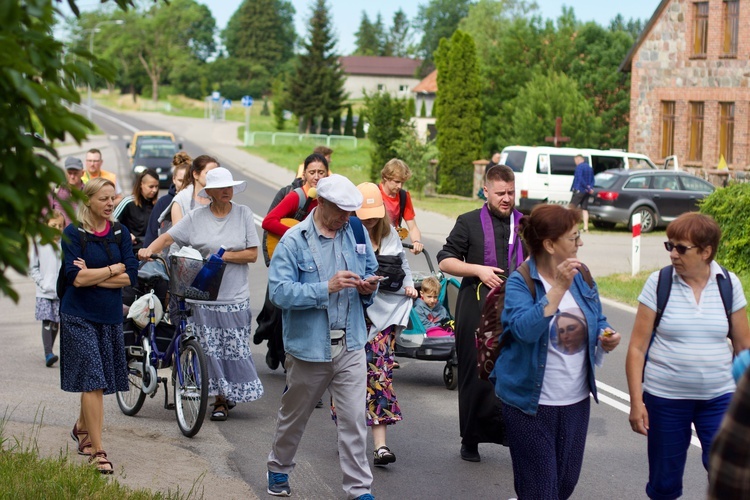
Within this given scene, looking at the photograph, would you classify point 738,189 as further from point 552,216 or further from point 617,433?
point 552,216

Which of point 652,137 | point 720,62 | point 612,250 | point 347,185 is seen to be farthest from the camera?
point 652,137

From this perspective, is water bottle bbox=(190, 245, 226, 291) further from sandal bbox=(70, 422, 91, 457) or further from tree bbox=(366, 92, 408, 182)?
tree bbox=(366, 92, 408, 182)

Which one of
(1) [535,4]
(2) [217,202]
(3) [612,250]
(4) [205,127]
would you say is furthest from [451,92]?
(1) [535,4]

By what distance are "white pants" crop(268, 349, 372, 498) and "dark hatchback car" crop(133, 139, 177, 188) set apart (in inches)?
1360

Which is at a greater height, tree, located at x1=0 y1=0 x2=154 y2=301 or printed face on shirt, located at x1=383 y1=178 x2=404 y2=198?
tree, located at x1=0 y1=0 x2=154 y2=301

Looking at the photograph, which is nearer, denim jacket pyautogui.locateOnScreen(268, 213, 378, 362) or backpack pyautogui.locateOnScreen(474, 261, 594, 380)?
backpack pyautogui.locateOnScreen(474, 261, 594, 380)

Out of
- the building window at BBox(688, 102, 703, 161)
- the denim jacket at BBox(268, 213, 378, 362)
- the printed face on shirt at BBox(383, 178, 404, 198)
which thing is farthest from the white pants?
the building window at BBox(688, 102, 703, 161)

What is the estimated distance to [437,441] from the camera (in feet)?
26.0

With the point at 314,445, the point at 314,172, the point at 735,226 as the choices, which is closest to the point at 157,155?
the point at 735,226

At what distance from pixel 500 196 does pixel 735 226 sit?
10572 millimetres

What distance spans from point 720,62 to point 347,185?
3334cm

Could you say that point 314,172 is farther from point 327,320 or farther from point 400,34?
point 400,34

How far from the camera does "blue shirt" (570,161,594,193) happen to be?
26.6 metres

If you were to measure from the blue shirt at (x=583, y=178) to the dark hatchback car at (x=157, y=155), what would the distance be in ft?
59.7
